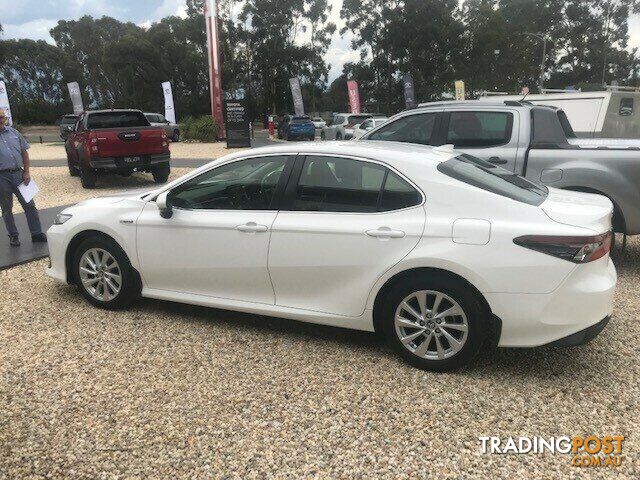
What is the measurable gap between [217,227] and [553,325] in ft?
7.69

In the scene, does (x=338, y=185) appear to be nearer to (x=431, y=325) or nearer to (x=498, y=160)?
(x=431, y=325)

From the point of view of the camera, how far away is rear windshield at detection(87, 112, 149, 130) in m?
11.9

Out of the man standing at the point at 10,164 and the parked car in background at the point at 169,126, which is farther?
the parked car in background at the point at 169,126

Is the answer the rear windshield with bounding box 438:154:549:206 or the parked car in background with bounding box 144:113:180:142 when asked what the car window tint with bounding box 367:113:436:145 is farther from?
the parked car in background with bounding box 144:113:180:142

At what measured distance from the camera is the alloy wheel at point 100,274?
441 centimetres

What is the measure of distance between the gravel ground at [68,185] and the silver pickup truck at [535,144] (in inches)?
205

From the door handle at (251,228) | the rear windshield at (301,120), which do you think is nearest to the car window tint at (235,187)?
the door handle at (251,228)

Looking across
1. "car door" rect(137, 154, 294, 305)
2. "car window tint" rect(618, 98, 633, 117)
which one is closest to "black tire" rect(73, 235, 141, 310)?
"car door" rect(137, 154, 294, 305)

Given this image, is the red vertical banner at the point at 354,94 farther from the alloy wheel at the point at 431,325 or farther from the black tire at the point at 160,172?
the alloy wheel at the point at 431,325

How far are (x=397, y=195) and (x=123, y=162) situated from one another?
31.3 feet

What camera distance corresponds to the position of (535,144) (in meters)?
5.75

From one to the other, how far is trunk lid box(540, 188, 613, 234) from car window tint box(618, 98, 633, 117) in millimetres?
9735

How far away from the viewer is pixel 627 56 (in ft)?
192

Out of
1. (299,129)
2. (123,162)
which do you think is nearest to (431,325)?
(123,162)
